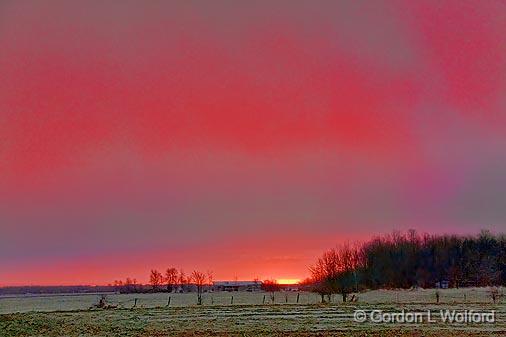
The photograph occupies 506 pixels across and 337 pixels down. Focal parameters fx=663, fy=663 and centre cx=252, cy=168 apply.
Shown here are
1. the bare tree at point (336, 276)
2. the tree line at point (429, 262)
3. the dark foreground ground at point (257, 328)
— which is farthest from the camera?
the tree line at point (429, 262)

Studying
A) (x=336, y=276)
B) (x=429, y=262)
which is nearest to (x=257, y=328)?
(x=336, y=276)

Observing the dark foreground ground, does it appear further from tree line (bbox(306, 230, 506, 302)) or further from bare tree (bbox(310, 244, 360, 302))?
tree line (bbox(306, 230, 506, 302))

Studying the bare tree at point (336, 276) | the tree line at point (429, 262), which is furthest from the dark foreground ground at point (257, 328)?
the tree line at point (429, 262)

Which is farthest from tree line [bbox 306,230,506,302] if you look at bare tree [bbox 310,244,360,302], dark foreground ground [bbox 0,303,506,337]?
dark foreground ground [bbox 0,303,506,337]

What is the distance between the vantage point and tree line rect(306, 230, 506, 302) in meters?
143

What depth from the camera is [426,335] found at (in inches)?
1357

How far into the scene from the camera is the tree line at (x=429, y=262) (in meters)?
143

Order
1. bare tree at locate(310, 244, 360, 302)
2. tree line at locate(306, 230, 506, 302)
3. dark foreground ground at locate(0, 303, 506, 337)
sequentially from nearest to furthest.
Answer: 1. dark foreground ground at locate(0, 303, 506, 337)
2. bare tree at locate(310, 244, 360, 302)
3. tree line at locate(306, 230, 506, 302)

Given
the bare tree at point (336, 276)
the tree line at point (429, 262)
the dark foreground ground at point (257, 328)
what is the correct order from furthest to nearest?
1. the tree line at point (429, 262)
2. the bare tree at point (336, 276)
3. the dark foreground ground at point (257, 328)

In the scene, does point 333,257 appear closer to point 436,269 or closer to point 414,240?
point 436,269

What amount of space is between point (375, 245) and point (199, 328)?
13080cm

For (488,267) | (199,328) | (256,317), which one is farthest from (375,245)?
(199,328)

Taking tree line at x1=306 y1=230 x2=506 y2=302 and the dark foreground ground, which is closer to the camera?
the dark foreground ground

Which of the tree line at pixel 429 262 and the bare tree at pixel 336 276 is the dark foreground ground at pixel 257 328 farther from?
the tree line at pixel 429 262
